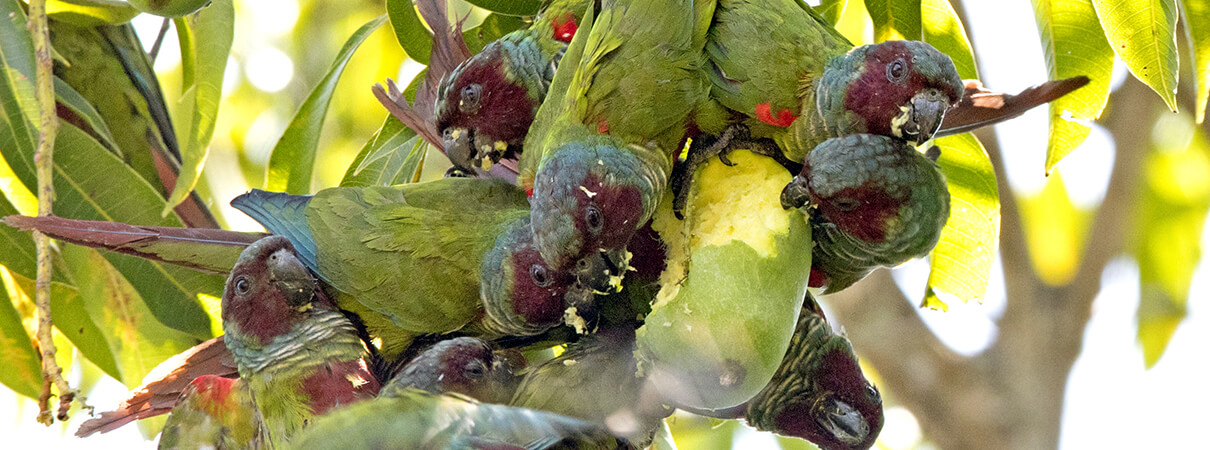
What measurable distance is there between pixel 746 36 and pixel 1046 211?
3725 mm

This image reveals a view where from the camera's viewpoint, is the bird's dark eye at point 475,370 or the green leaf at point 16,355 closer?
the bird's dark eye at point 475,370

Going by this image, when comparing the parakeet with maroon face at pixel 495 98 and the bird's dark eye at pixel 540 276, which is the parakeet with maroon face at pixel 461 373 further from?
the parakeet with maroon face at pixel 495 98

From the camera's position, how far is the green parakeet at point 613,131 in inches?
46.9

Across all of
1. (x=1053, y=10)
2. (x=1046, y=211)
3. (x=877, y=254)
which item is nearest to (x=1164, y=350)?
(x=1046, y=211)

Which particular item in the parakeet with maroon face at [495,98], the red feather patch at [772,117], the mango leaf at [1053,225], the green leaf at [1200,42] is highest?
the parakeet with maroon face at [495,98]

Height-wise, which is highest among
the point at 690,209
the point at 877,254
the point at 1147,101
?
the point at 690,209

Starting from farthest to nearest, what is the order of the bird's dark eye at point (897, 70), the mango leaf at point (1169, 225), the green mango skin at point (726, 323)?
the mango leaf at point (1169, 225)
the bird's dark eye at point (897, 70)
the green mango skin at point (726, 323)

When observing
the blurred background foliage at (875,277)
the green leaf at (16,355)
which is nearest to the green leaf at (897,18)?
the blurred background foliage at (875,277)

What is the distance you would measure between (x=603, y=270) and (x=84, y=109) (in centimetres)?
115

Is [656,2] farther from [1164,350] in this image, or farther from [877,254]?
[1164,350]

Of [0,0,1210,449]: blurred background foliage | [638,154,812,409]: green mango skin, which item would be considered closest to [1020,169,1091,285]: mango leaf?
[0,0,1210,449]: blurred background foliage

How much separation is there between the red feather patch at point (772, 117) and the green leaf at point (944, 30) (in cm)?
57

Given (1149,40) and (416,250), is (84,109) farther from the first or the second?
(1149,40)

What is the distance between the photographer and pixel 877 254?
1197 millimetres
